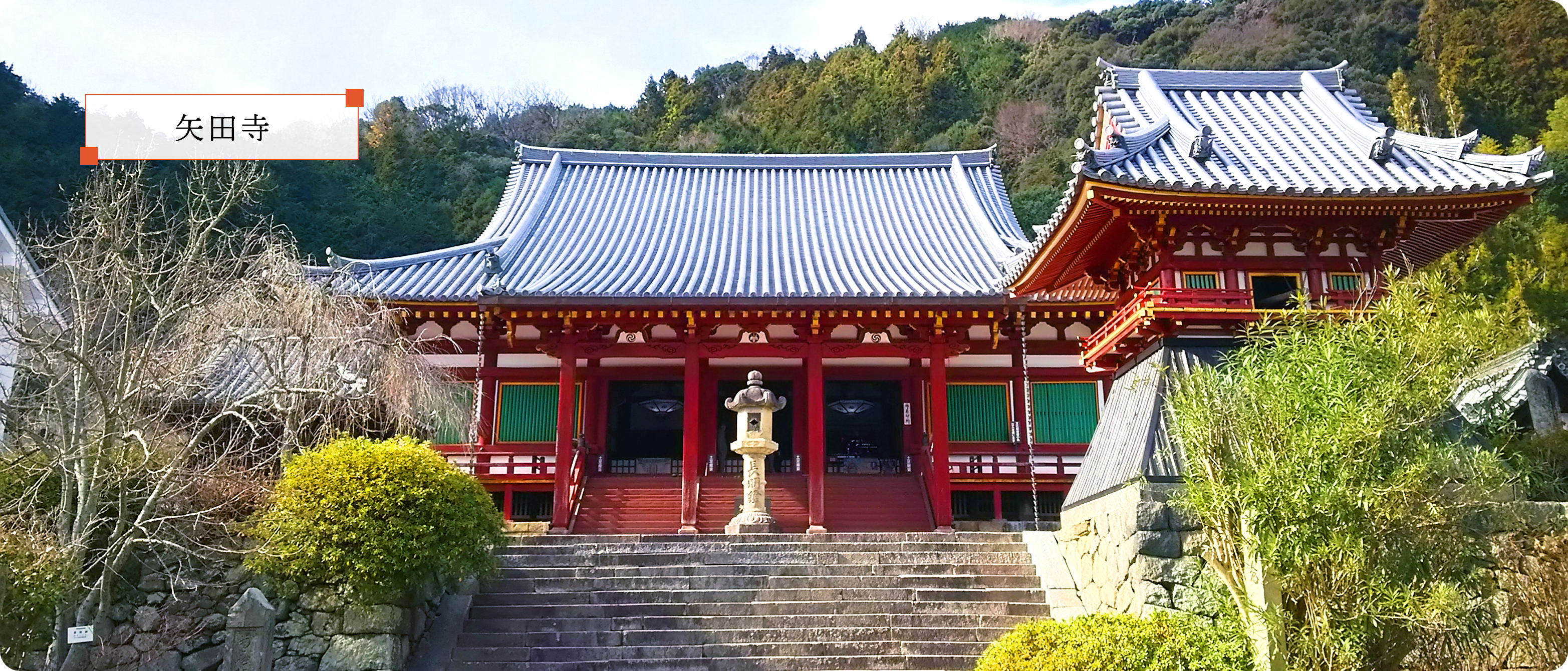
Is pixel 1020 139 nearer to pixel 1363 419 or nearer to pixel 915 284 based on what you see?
pixel 915 284

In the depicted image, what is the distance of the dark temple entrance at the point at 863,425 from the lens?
16.4 metres

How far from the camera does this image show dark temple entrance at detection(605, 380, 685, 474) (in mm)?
15773

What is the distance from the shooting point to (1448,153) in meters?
9.92

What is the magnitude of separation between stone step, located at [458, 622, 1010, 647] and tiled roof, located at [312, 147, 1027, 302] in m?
4.69

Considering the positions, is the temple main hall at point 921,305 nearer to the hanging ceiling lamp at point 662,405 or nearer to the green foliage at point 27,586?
the hanging ceiling lamp at point 662,405

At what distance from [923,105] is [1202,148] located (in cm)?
3425

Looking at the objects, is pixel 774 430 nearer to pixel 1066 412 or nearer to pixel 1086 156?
pixel 1066 412

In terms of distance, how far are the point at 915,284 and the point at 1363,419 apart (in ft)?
29.1

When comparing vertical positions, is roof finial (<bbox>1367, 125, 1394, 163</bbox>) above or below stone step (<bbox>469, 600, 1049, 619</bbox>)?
above

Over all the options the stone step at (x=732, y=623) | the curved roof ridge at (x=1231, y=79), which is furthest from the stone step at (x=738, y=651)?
the curved roof ridge at (x=1231, y=79)

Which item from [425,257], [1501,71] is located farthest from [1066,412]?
[1501,71]

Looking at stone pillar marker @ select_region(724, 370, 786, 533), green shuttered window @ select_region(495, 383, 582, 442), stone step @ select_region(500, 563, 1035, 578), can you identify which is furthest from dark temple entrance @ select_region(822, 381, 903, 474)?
stone step @ select_region(500, 563, 1035, 578)

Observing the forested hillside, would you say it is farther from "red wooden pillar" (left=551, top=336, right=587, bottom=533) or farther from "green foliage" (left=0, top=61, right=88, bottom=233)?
"red wooden pillar" (left=551, top=336, right=587, bottom=533)

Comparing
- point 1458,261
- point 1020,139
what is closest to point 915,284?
point 1458,261
